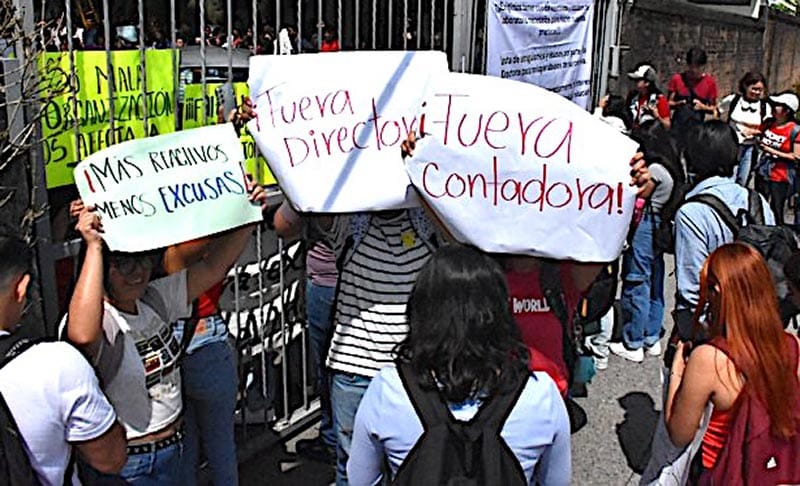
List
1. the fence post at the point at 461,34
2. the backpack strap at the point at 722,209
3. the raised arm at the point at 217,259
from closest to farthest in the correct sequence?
the raised arm at the point at 217,259
the backpack strap at the point at 722,209
the fence post at the point at 461,34

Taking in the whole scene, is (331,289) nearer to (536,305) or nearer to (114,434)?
(536,305)

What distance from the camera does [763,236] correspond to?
3625 mm

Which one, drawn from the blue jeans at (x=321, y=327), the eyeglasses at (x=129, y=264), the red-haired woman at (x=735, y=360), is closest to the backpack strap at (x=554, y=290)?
the red-haired woman at (x=735, y=360)

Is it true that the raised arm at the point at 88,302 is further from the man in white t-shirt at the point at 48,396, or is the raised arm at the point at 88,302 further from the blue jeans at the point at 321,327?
the blue jeans at the point at 321,327

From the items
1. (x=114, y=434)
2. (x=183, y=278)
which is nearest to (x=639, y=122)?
(x=183, y=278)

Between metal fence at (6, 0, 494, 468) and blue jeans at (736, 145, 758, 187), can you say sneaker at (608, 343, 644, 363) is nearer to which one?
metal fence at (6, 0, 494, 468)

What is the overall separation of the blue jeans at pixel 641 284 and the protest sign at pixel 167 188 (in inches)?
127

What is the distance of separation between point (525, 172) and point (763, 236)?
1.38 metres

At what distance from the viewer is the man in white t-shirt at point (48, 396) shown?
2006 millimetres

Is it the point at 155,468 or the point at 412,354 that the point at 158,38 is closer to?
the point at 155,468

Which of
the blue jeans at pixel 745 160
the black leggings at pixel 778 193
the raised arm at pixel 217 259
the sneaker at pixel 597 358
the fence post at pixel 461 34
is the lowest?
the sneaker at pixel 597 358

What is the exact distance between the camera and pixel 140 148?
2613mm

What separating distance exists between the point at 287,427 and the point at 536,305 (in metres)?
1.90

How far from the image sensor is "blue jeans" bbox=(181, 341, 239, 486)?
3.16 meters
